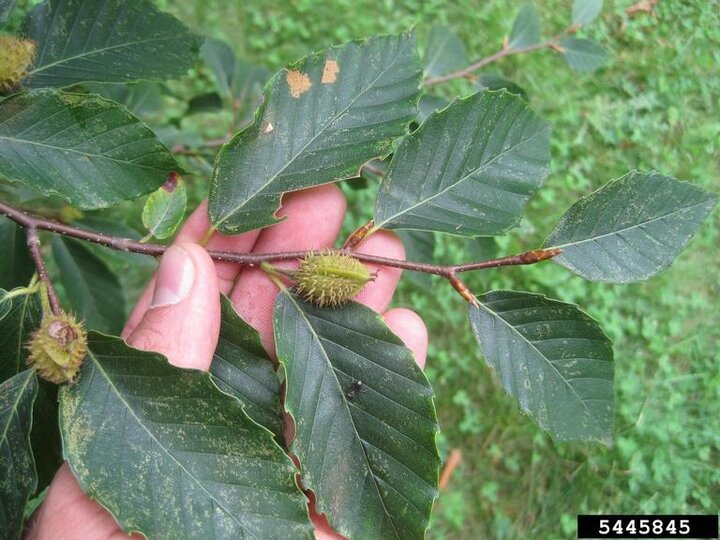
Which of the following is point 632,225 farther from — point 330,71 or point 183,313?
point 183,313

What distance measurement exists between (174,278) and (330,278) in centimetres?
28

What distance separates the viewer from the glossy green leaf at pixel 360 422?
1.09 m

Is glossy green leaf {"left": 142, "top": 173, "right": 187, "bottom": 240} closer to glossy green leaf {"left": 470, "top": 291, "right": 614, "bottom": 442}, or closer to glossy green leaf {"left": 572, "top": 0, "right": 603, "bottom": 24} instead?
glossy green leaf {"left": 470, "top": 291, "right": 614, "bottom": 442}

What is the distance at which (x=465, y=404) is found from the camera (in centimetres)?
281

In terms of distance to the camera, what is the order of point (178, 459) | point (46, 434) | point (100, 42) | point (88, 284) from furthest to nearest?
point (88, 284) < point (100, 42) < point (46, 434) < point (178, 459)

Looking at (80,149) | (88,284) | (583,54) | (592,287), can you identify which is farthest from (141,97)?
(592,287)

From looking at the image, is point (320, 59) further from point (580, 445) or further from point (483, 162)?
point (580, 445)

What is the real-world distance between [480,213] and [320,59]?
16.8 inches

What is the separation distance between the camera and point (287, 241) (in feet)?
5.17

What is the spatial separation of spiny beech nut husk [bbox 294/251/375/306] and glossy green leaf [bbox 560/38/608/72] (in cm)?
134

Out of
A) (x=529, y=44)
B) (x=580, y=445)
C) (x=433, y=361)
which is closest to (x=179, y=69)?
(x=529, y=44)

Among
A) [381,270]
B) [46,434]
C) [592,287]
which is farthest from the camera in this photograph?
[592,287]

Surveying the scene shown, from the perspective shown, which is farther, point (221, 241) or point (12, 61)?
point (221, 241)

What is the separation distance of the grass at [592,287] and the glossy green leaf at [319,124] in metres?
1.23
